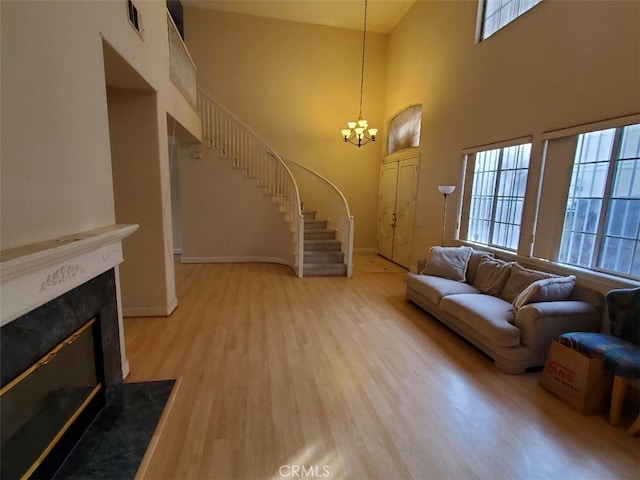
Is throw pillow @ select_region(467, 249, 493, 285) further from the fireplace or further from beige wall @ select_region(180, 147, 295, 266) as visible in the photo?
the fireplace

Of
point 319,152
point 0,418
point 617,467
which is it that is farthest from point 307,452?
point 319,152

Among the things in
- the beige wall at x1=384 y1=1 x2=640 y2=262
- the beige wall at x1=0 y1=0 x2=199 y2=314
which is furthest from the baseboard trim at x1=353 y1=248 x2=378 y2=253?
the beige wall at x1=0 y1=0 x2=199 y2=314

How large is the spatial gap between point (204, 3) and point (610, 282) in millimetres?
8175

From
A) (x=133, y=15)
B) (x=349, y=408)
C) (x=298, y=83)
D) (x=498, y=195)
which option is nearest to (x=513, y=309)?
(x=498, y=195)

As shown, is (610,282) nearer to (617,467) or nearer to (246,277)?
(617,467)

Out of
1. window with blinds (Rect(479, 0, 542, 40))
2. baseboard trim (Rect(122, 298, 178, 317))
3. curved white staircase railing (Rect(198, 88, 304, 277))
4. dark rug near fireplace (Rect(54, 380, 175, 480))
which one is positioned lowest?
dark rug near fireplace (Rect(54, 380, 175, 480))

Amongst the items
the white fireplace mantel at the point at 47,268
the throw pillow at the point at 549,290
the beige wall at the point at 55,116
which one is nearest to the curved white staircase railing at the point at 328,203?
the throw pillow at the point at 549,290

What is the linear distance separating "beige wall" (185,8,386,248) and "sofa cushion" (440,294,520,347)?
479cm

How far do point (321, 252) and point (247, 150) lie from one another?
8.93 ft

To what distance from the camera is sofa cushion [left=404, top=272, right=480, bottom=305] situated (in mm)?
3506

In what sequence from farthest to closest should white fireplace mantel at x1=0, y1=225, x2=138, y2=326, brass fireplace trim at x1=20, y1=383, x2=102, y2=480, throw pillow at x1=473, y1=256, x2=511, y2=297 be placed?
throw pillow at x1=473, y1=256, x2=511, y2=297, brass fireplace trim at x1=20, y1=383, x2=102, y2=480, white fireplace mantel at x1=0, y1=225, x2=138, y2=326

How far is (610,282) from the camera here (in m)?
2.58

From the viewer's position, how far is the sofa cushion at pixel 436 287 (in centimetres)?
351

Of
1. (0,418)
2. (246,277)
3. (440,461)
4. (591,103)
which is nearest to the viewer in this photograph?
(0,418)
